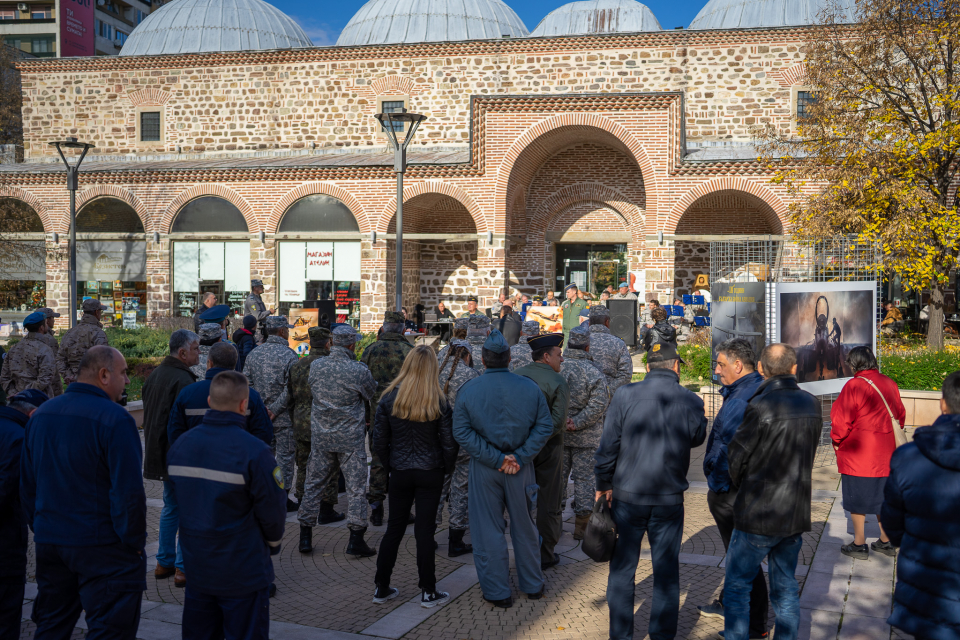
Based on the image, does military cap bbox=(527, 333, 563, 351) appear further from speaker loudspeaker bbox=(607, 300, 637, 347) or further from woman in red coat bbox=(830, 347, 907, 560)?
speaker loudspeaker bbox=(607, 300, 637, 347)

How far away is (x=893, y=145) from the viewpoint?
14.2 metres

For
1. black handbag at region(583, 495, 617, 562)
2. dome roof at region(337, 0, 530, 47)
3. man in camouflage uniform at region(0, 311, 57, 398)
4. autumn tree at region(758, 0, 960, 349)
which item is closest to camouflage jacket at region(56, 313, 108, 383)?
man in camouflage uniform at region(0, 311, 57, 398)

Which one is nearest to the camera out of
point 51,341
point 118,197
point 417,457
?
point 417,457

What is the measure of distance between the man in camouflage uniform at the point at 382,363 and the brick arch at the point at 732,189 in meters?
14.9

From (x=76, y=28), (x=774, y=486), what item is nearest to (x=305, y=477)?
(x=774, y=486)

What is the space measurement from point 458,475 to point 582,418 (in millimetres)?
1128

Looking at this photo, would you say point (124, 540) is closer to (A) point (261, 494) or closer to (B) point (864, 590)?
(A) point (261, 494)

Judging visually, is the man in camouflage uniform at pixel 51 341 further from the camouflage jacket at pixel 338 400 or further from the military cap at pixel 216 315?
the camouflage jacket at pixel 338 400

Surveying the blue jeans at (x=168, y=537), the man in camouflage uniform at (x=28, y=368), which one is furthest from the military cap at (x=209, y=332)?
the man in camouflage uniform at (x=28, y=368)

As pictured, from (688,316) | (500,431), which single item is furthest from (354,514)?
(688,316)

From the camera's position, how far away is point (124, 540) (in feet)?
11.4

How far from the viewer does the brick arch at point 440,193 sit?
21.3 meters

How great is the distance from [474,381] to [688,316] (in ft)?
53.9

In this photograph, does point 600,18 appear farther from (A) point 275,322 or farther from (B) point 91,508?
(B) point 91,508
